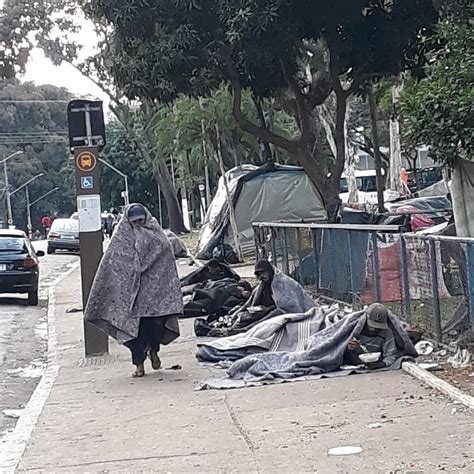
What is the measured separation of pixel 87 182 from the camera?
13133 millimetres

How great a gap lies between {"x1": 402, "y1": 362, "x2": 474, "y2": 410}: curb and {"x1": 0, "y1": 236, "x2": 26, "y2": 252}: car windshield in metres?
13.4

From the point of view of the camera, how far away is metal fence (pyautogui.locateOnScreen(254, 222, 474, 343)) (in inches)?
401

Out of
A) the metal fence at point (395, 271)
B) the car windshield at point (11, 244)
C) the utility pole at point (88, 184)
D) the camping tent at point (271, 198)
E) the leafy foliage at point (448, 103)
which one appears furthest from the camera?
the camping tent at point (271, 198)

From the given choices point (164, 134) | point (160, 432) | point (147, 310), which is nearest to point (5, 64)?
point (164, 134)

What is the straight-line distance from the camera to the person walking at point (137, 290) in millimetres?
10773

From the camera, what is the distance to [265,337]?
11.0 metres

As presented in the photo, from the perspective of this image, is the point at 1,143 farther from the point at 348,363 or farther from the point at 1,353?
the point at 348,363

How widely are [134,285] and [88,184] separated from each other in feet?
8.75

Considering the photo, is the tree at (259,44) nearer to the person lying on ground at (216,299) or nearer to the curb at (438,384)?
the person lying on ground at (216,299)

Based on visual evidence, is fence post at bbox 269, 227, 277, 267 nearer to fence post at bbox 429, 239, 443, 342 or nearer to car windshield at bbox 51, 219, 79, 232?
fence post at bbox 429, 239, 443, 342

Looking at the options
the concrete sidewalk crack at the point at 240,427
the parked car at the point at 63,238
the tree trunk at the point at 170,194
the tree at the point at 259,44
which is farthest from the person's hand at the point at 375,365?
the tree trunk at the point at 170,194

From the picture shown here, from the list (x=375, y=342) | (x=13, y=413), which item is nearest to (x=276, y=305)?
(x=375, y=342)

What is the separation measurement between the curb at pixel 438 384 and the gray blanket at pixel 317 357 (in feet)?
0.98

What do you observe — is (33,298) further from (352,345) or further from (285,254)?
(352,345)
